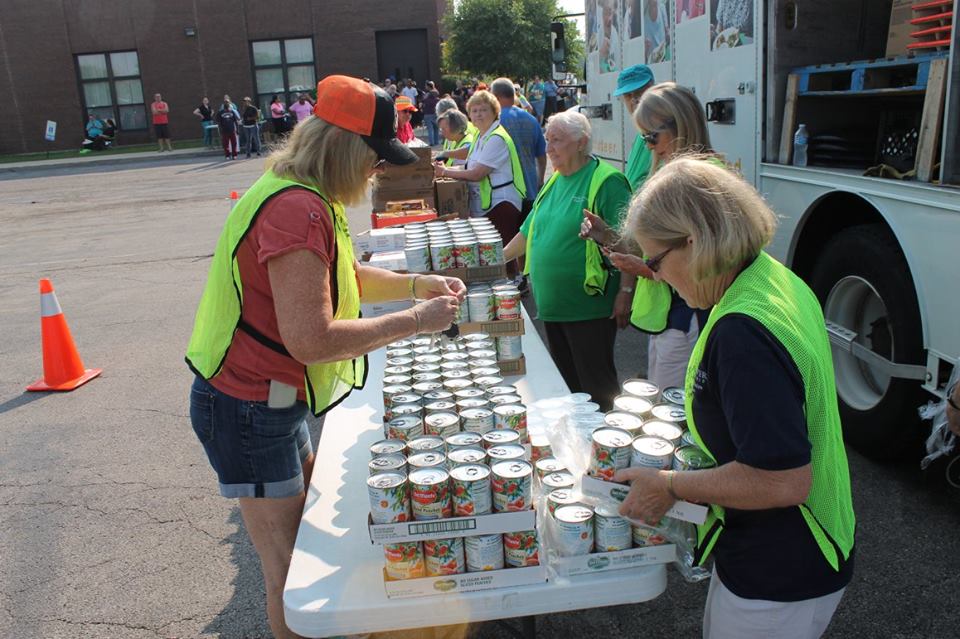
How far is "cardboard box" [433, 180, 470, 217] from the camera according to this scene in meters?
6.36

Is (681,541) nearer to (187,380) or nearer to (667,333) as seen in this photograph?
(667,333)

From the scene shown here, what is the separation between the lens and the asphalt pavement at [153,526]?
Result: 3037 millimetres

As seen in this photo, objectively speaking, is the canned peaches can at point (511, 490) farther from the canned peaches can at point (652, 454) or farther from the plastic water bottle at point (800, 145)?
the plastic water bottle at point (800, 145)

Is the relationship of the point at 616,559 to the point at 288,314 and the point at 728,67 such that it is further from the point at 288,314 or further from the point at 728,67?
the point at 728,67

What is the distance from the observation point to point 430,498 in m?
1.74

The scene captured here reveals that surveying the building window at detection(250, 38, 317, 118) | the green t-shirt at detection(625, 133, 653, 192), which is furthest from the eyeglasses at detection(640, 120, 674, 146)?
the building window at detection(250, 38, 317, 118)

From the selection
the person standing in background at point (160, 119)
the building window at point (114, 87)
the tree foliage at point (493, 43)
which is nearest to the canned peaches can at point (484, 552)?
the person standing in background at point (160, 119)

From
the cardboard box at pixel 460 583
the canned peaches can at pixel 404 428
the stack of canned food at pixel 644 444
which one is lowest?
the cardboard box at pixel 460 583

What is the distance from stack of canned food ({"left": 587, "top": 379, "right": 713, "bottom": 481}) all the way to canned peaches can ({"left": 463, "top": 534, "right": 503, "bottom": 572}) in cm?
29

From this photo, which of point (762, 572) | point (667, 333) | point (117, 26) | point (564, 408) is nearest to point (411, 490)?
point (762, 572)

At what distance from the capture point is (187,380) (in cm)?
→ 603

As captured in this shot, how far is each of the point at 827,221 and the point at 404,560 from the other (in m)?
3.45

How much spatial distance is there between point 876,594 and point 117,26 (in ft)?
114

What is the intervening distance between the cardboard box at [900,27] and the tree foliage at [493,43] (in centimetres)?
3355
